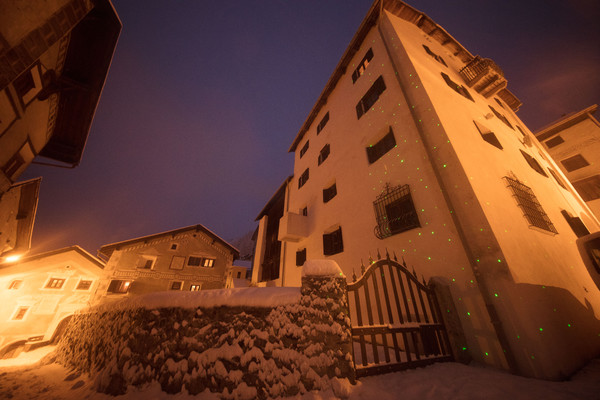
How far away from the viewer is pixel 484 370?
351 centimetres

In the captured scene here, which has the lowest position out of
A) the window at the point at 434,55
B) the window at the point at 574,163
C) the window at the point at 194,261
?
the window at the point at 194,261

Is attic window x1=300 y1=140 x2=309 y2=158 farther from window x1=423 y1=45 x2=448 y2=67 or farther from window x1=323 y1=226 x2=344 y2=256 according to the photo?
window x1=423 y1=45 x2=448 y2=67

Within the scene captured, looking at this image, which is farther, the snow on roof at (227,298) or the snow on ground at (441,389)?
the snow on roof at (227,298)

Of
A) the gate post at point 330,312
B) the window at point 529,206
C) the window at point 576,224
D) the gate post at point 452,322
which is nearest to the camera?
the gate post at point 330,312

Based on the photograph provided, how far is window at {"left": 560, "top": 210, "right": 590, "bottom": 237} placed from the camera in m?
6.78

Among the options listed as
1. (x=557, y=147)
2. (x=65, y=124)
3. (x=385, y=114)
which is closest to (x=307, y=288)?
(x=385, y=114)

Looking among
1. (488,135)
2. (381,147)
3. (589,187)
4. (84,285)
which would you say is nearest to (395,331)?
(381,147)

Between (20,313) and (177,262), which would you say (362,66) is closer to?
(177,262)

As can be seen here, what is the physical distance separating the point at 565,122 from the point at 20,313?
139 feet

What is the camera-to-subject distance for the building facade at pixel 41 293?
12.5 metres

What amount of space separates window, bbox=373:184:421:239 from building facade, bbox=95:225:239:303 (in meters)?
17.1

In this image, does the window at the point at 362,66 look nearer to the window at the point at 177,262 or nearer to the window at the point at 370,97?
the window at the point at 370,97

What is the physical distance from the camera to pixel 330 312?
10.7 feet

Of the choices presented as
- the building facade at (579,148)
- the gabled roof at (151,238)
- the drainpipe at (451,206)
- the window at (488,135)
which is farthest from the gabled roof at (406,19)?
the gabled roof at (151,238)
